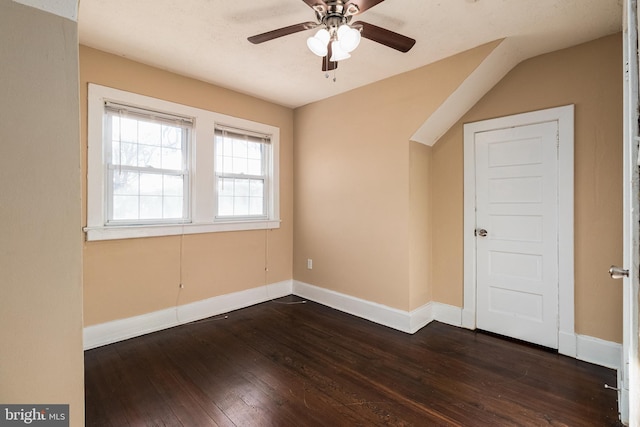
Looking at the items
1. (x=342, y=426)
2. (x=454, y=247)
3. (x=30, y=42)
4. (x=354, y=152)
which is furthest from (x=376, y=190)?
(x=30, y=42)

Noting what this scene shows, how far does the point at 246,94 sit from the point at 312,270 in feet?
7.75

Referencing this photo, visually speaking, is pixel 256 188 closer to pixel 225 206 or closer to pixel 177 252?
pixel 225 206

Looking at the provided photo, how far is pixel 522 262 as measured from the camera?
2.70 m

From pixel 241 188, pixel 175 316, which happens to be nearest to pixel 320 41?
pixel 241 188

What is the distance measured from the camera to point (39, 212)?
96 centimetres

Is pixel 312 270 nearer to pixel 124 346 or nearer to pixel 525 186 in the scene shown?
pixel 124 346

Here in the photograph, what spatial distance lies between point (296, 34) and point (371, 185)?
1643 mm

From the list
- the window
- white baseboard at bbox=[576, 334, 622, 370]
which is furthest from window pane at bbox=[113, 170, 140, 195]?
white baseboard at bbox=[576, 334, 622, 370]

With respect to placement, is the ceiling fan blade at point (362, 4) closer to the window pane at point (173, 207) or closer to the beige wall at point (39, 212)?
the beige wall at point (39, 212)

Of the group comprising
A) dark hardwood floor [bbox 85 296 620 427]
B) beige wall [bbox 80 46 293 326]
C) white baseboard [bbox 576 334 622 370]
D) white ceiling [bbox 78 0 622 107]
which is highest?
white ceiling [bbox 78 0 622 107]

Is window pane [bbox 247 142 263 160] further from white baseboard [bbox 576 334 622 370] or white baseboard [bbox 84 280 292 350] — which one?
white baseboard [bbox 576 334 622 370]

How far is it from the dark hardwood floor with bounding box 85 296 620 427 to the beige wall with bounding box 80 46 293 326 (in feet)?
1.35

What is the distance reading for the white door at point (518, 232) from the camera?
254cm

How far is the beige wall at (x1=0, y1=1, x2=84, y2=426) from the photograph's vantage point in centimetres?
91
